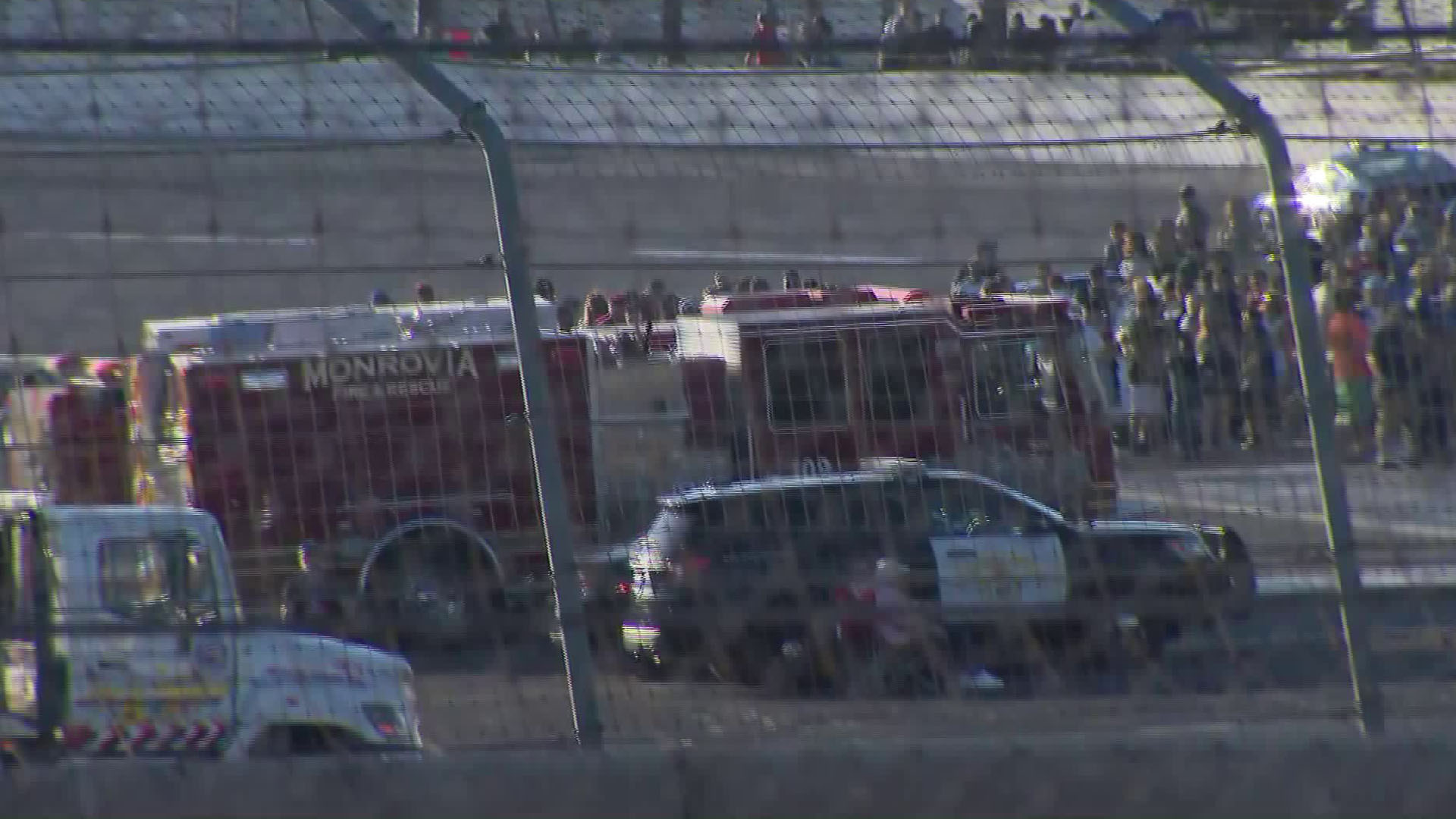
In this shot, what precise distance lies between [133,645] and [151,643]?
5 cm

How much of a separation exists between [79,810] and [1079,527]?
236 cm

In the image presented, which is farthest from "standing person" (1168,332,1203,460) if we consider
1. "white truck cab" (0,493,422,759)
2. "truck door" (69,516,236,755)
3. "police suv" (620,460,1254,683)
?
"truck door" (69,516,236,755)

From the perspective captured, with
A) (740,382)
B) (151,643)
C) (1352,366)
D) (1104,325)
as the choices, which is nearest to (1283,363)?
(1352,366)

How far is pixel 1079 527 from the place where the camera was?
4.21m

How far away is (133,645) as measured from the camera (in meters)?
4.10

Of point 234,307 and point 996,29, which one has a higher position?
point 996,29

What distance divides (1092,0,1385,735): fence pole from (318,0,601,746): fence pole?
149 cm

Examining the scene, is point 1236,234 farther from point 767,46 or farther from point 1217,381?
point 767,46

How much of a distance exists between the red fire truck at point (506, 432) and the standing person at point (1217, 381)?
9.6 inches

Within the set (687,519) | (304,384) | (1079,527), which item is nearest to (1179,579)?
(1079,527)

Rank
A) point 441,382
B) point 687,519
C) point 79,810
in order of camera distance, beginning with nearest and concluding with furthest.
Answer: point 79,810 < point 687,519 < point 441,382

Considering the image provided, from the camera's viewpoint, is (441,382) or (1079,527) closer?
(1079,527)

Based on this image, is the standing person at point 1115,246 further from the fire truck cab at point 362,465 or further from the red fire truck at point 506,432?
the fire truck cab at point 362,465

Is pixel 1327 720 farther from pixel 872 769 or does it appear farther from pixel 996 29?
pixel 996 29
